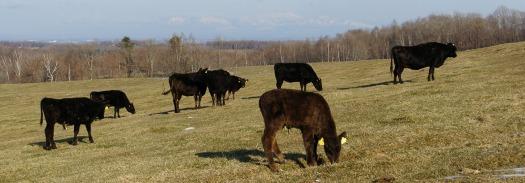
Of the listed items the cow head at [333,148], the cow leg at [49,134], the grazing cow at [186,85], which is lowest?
the cow leg at [49,134]

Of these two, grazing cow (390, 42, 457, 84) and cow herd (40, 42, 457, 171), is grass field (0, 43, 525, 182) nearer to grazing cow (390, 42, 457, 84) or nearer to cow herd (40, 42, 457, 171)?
cow herd (40, 42, 457, 171)

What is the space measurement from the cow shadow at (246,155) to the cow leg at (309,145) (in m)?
0.29

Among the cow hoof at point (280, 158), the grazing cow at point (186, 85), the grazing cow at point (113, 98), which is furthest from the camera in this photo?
the grazing cow at point (113, 98)

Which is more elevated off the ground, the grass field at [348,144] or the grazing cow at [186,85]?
the grazing cow at [186,85]

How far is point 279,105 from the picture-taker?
14.9 m

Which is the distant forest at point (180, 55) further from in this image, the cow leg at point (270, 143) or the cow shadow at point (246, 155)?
the cow leg at point (270, 143)

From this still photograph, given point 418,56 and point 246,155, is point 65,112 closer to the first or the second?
point 246,155

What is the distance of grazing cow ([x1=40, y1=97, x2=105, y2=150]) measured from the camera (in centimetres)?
2530

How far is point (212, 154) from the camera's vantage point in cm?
1919

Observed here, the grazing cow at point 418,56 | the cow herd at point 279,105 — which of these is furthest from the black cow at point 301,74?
the grazing cow at point 418,56

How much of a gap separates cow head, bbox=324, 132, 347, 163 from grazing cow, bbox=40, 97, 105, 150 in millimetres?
14679

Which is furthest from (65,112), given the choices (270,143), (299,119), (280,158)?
(299,119)

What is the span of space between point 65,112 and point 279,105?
46.7ft

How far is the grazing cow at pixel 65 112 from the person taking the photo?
2530 centimetres
